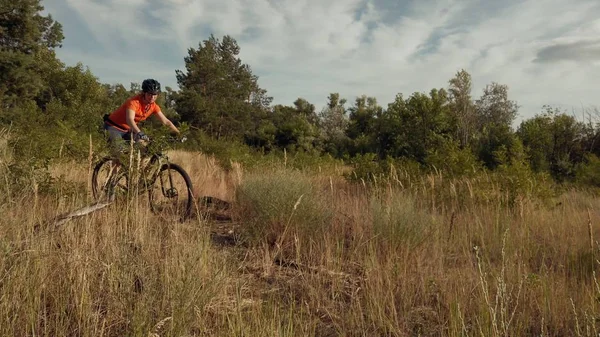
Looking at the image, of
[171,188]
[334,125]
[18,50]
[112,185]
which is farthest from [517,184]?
[334,125]

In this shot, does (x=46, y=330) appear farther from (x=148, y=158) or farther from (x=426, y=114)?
(x=426, y=114)

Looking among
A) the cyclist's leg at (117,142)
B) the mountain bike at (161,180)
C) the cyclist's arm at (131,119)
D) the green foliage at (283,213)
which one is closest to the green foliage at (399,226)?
the green foliage at (283,213)

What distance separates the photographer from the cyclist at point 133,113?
5025 mm

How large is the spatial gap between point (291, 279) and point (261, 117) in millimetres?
44684

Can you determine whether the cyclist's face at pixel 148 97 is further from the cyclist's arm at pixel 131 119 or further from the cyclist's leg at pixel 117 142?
the cyclist's leg at pixel 117 142

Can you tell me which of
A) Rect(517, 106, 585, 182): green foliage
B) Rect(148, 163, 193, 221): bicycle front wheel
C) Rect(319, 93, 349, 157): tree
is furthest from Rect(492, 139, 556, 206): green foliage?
Rect(319, 93, 349, 157): tree

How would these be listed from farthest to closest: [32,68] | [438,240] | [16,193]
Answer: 1. [32,68]
2. [438,240]
3. [16,193]

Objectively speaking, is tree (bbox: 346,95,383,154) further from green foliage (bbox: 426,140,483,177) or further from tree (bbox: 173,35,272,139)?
green foliage (bbox: 426,140,483,177)

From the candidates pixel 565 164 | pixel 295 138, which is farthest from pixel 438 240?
pixel 295 138

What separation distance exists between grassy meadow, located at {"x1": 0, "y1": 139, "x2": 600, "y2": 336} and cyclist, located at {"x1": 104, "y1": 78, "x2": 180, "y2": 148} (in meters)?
1.10

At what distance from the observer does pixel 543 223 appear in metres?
4.70

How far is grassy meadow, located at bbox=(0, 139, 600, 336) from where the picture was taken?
A: 2.01m

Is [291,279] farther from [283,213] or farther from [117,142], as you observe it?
[117,142]

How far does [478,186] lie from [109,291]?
224 inches
